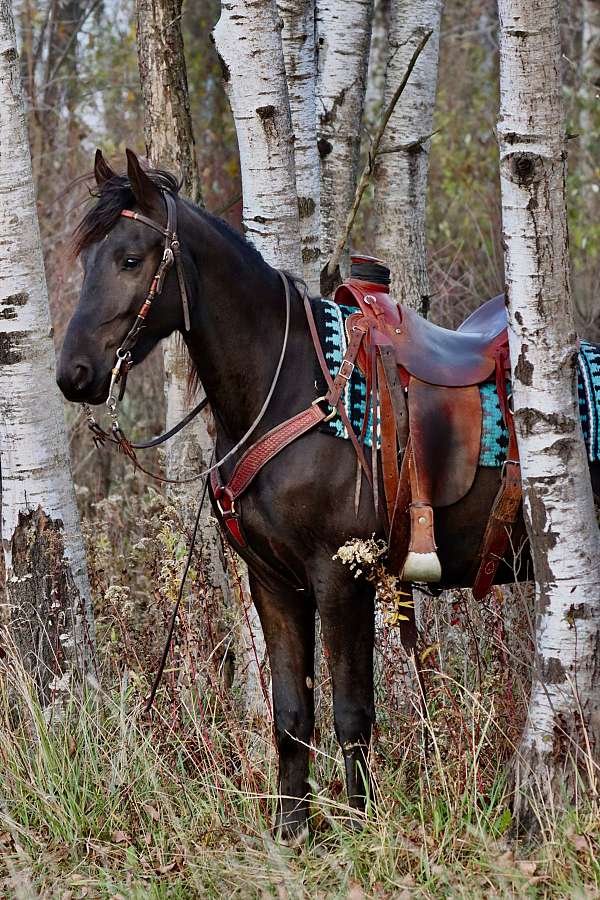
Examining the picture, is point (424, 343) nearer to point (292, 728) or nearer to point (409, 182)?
point (292, 728)

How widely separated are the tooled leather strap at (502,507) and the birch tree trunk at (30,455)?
68.1 inches

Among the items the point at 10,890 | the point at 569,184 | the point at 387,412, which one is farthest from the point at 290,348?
the point at 569,184

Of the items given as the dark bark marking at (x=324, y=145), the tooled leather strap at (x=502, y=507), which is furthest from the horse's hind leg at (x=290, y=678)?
the dark bark marking at (x=324, y=145)

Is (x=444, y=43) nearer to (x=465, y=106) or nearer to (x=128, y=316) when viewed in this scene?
(x=465, y=106)

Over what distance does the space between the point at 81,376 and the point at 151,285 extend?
34cm

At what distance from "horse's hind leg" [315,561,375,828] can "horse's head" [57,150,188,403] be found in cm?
91

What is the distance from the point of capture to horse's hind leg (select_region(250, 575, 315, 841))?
3463mm

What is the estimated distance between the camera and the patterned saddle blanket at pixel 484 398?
10.7 feet

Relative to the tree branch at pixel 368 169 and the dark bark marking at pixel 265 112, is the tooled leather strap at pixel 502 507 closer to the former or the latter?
the tree branch at pixel 368 169

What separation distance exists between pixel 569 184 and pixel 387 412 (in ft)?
28.4

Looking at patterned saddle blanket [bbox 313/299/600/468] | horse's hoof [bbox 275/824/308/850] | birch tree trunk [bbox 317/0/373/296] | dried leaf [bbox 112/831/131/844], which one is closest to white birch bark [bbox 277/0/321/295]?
birch tree trunk [bbox 317/0/373/296]

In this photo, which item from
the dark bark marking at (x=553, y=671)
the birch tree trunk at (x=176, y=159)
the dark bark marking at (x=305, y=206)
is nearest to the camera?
A: the dark bark marking at (x=553, y=671)

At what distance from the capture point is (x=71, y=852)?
11.2 feet

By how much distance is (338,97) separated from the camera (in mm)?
5090
